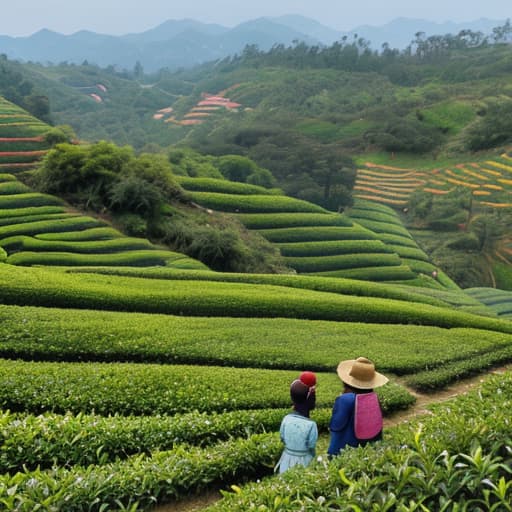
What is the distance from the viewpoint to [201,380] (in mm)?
12016

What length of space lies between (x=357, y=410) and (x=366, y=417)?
0.18 m

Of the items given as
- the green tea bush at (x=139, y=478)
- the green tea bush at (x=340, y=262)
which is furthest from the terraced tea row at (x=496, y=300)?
the green tea bush at (x=139, y=478)

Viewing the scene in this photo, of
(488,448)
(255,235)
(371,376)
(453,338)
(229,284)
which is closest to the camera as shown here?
(488,448)

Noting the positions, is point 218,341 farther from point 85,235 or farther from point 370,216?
point 370,216

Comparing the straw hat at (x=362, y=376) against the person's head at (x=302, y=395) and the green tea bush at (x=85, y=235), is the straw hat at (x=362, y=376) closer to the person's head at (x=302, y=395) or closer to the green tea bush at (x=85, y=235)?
the person's head at (x=302, y=395)

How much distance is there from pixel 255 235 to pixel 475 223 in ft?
94.7

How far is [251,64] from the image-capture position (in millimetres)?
175750

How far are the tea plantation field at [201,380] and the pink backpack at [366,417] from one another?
0.43 metres

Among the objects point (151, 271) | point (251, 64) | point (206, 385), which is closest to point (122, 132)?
point (251, 64)

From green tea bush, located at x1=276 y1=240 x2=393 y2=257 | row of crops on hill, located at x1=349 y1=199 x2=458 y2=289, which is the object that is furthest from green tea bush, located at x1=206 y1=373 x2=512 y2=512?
row of crops on hill, located at x1=349 y1=199 x2=458 y2=289

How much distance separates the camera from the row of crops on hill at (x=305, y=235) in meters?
37.9

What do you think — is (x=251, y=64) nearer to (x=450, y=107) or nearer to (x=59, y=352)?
(x=450, y=107)

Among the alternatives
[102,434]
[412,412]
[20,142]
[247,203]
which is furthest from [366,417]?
[20,142]

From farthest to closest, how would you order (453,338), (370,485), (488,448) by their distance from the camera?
(453,338) < (488,448) < (370,485)
